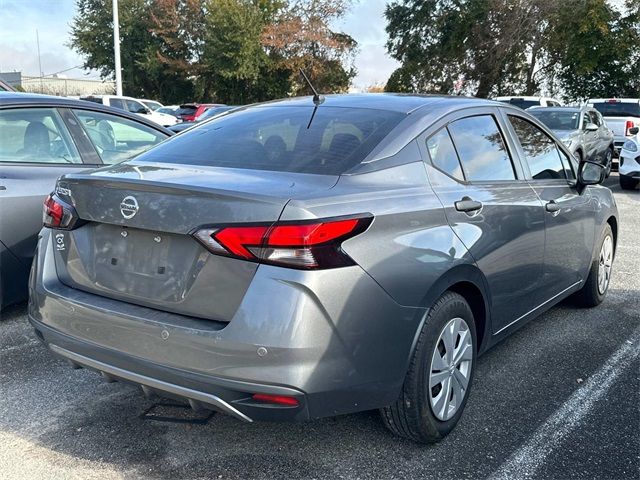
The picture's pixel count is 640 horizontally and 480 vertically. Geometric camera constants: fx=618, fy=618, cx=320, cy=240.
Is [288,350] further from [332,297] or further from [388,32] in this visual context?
[388,32]

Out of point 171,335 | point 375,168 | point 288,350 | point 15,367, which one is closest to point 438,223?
point 375,168

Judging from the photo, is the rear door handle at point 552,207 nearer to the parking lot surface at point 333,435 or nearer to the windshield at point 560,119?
the parking lot surface at point 333,435

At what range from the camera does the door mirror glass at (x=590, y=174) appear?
4270 mm

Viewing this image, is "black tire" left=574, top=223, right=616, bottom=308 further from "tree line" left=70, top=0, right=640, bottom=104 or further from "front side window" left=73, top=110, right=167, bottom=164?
"tree line" left=70, top=0, right=640, bottom=104

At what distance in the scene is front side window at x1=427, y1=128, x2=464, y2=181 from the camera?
3018 mm

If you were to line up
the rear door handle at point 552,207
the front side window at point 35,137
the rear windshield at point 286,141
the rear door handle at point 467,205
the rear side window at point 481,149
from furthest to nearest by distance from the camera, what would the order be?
the front side window at point 35,137 → the rear door handle at point 552,207 → the rear side window at point 481,149 → the rear door handle at point 467,205 → the rear windshield at point 286,141

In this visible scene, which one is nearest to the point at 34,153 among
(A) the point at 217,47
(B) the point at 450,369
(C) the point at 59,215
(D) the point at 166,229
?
(C) the point at 59,215

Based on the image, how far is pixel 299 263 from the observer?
7.36 ft

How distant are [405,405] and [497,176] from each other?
4.79 feet

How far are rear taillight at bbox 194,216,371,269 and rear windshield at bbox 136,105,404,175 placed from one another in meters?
0.44

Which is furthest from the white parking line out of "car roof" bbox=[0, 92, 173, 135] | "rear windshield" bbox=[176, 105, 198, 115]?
"rear windshield" bbox=[176, 105, 198, 115]

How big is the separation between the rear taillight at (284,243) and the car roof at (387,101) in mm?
1119

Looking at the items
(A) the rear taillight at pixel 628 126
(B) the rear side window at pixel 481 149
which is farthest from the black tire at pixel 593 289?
(A) the rear taillight at pixel 628 126

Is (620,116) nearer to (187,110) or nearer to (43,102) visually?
(43,102)
